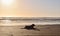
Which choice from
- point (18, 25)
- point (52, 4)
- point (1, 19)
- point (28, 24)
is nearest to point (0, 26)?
→ point (1, 19)

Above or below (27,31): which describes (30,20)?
above

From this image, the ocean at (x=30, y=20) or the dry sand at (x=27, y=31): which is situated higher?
the ocean at (x=30, y=20)

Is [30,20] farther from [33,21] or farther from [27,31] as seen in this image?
[27,31]

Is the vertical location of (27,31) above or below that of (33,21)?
below

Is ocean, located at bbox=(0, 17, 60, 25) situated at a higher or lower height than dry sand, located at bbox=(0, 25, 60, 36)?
higher

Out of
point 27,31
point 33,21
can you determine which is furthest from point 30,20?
point 27,31

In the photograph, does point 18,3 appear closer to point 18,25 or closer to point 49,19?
point 18,25

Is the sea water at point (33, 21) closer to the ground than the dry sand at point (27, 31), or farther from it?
farther from it

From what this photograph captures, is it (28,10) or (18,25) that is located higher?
(28,10)

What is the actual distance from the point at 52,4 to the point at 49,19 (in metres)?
0.22

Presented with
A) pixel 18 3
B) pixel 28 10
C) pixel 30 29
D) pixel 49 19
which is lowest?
pixel 30 29

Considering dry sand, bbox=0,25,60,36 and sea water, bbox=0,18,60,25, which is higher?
sea water, bbox=0,18,60,25

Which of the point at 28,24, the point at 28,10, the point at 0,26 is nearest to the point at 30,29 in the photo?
the point at 28,24

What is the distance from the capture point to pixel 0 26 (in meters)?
1.30
